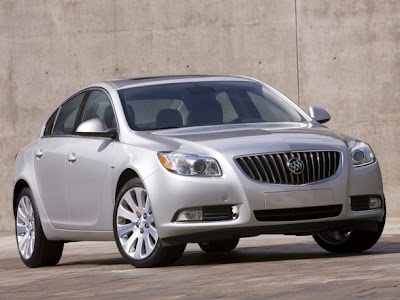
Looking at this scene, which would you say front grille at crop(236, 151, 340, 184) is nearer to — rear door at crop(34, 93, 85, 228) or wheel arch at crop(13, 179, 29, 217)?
rear door at crop(34, 93, 85, 228)

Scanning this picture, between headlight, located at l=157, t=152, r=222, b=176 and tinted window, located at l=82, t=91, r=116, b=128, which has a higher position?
tinted window, located at l=82, t=91, r=116, b=128

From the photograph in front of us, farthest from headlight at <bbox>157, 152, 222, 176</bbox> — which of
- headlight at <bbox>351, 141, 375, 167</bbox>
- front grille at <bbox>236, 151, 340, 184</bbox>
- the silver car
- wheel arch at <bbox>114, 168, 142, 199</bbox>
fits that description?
headlight at <bbox>351, 141, 375, 167</bbox>

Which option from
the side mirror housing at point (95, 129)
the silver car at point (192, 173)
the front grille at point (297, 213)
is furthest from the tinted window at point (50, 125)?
the front grille at point (297, 213)

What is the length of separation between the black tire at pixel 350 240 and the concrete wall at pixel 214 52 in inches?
291

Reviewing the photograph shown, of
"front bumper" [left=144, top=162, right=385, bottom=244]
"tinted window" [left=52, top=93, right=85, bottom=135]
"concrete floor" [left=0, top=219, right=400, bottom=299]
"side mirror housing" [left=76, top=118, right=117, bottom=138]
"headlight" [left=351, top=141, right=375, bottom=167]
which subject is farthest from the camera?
"tinted window" [left=52, top=93, right=85, bottom=135]

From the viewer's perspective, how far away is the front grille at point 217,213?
9555 mm

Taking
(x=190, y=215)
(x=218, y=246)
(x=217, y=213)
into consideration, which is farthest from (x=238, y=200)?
(x=218, y=246)

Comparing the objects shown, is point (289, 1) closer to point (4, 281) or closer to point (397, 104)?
point (397, 104)

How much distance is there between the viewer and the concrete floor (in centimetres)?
751

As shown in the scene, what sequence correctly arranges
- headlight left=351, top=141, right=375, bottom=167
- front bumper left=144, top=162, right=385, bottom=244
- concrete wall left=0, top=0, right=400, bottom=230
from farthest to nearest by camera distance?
concrete wall left=0, top=0, right=400, bottom=230, headlight left=351, top=141, right=375, bottom=167, front bumper left=144, top=162, right=385, bottom=244

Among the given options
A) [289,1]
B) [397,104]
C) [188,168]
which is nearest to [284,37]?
[289,1]

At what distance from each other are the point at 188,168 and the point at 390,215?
29.9 ft

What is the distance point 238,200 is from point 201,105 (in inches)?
57.2

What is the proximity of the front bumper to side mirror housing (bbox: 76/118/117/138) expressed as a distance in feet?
2.93
